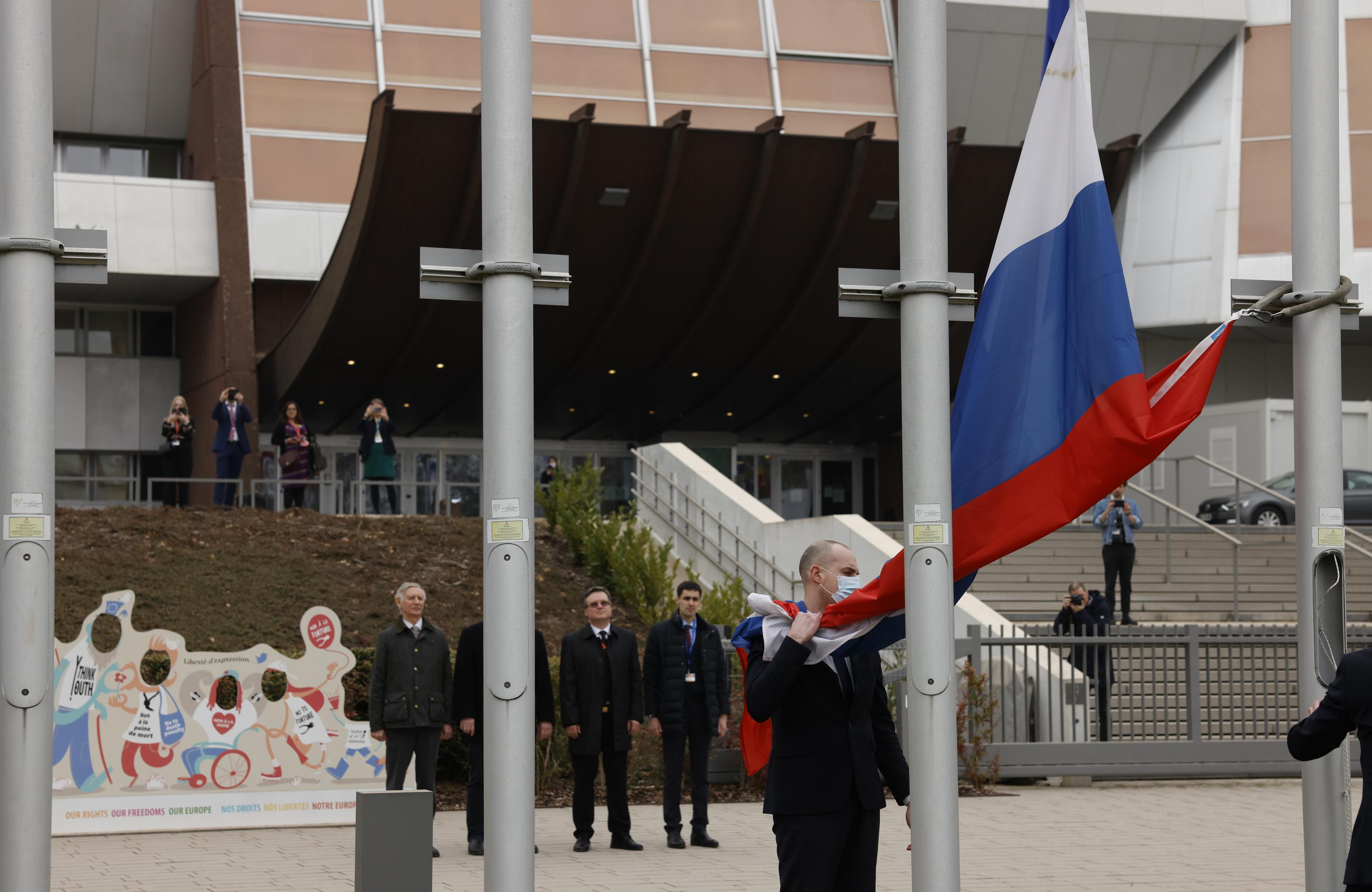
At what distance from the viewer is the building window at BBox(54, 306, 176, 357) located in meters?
35.7

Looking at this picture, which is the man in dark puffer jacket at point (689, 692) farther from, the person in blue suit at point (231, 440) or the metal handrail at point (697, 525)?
the person in blue suit at point (231, 440)

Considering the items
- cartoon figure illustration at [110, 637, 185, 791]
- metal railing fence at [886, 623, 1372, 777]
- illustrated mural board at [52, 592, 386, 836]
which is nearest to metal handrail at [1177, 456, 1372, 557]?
metal railing fence at [886, 623, 1372, 777]

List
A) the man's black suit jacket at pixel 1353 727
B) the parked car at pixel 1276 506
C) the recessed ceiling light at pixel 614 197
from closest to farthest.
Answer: the man's black suit jacket at pixel 1353 727, the recessed ceiling light at pixel 614 197, the parked car at pixel 1276 506

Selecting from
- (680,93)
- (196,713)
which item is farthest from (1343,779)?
(680,93)

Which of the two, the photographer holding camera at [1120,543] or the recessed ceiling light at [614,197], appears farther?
the recessed ceiling light at [614,197]

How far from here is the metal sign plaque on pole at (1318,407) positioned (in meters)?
6.69

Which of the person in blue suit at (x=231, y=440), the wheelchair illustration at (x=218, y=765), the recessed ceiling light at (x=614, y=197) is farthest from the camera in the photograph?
the recessed ceiling light at (x=614, y=197)

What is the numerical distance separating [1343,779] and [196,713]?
8.53m

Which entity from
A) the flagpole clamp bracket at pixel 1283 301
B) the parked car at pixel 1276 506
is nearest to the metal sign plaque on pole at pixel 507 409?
the flagpole clamp bracket at pixel 1283 301

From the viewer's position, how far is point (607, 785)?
36.6 ft

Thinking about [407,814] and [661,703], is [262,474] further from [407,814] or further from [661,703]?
[407,814]

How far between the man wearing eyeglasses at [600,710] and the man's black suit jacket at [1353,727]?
6003 mm

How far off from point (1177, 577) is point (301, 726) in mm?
14380

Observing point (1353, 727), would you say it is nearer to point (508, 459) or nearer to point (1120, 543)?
point (508, 459)
